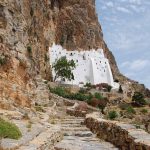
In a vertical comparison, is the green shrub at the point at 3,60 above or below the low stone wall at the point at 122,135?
above

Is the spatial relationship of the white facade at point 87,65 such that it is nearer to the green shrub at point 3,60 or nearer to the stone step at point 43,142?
the green shrub at point 3,60

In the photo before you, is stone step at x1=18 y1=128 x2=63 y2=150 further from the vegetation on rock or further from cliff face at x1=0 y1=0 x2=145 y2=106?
the vegetation on rock

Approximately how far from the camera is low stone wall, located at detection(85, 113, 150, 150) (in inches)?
427

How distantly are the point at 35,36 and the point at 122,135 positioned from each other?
42393 mm

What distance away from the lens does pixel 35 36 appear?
5472 centimetres

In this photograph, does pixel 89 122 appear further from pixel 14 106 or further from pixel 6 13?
pixel 6 13

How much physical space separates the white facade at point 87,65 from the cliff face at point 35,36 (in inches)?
63.5

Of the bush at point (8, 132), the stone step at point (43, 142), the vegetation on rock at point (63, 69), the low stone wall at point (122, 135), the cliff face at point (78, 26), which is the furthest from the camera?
the cliff face at point (78, 26)

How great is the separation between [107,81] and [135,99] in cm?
1973

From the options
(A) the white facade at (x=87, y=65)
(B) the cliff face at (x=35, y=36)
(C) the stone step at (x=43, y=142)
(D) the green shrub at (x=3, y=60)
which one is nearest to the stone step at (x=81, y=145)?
(C) the stone step at (x=43, y=142)

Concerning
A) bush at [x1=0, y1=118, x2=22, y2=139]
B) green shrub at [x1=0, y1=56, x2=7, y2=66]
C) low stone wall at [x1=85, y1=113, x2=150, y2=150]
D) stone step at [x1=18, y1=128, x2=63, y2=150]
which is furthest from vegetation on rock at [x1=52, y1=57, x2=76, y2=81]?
bush at [x1=0, y1=118, x2=22, y2=139]

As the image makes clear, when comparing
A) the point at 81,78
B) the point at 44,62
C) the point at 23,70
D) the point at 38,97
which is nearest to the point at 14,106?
the point at 23,70

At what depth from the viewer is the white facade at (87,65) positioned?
7189 centimetres

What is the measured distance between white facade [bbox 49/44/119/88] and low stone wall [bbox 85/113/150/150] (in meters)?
52.0
